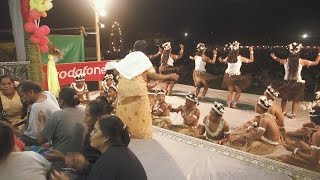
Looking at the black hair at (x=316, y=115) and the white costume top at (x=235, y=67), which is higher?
the white costume top at (x=235, y=67)

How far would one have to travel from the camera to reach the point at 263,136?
16.2ft

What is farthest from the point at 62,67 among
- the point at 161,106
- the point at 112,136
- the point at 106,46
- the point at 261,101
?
the point at 106,46

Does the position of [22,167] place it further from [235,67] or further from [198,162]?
[235,67]

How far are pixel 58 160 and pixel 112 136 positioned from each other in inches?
40.5

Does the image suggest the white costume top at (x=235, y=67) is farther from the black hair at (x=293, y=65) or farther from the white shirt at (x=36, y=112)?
the white shirt at (x=36, y=112)

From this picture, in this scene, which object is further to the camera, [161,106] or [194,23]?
[194,23]

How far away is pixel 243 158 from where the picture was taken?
457 centimetres

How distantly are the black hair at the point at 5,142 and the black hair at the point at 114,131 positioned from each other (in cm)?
63

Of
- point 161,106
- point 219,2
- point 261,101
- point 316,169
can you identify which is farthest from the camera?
point 219,2

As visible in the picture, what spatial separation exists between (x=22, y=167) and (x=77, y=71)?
242 inches

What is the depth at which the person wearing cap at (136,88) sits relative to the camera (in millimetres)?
5000

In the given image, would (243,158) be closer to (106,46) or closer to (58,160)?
(58,160)

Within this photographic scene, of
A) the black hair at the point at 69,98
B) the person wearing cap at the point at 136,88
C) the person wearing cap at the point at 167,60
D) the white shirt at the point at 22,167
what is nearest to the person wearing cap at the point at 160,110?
the person wearing cap at the point at 136,88

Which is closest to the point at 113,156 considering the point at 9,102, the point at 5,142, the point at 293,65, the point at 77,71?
the point at 5,142
